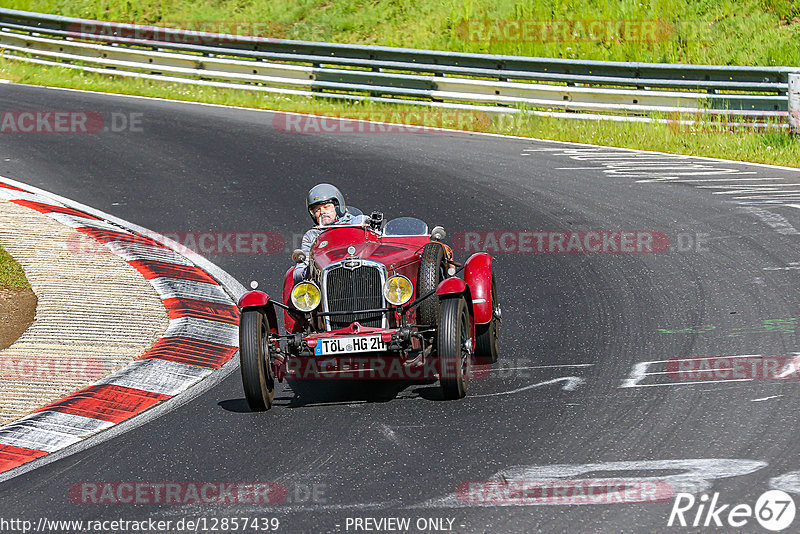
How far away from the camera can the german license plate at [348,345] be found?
6707 mm

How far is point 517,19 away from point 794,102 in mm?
8935

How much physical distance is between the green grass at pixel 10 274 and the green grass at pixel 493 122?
27.5 feet

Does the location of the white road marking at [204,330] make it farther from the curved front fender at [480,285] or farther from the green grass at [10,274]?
the curved front fender at [480,285]

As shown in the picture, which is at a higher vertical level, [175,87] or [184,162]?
[175,87]

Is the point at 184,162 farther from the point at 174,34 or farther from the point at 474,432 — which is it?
the point at 474,432

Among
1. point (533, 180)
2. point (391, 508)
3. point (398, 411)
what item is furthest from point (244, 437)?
point (533, 180)

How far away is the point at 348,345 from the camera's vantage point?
6.75 meters

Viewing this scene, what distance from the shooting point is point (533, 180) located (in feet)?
44.0

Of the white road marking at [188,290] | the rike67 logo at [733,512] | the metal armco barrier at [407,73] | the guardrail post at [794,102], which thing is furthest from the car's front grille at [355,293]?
the metal armco barrier at [407,73]

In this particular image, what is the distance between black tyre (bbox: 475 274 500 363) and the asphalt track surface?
0.65 feet

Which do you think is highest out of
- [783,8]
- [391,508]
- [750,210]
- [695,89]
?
[783,8]

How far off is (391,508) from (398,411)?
5.15ft

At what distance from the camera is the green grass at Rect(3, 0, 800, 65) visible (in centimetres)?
1975

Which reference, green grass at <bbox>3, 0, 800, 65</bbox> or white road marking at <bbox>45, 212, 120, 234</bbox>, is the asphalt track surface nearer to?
white road marking at <bbox>45, 212, 120, 234</bbox>
